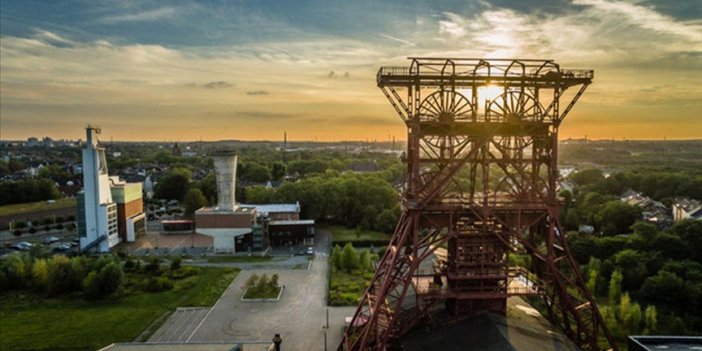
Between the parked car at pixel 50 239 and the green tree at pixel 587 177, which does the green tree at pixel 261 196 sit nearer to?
the parked car at pixel 50 239

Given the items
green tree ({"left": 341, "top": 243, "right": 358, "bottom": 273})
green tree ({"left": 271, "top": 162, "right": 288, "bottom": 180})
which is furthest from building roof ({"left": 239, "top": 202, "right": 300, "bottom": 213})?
green tree ({"left": 271, "top": 162, "right": 288, "bottom": 180})

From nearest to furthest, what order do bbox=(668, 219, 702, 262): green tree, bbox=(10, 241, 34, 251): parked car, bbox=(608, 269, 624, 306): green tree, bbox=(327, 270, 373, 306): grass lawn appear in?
1. bbox=(608, 269, 624, 306): green tree
2. bbox=(327, 270, 373, 306): grass lawn
3. bbox=(668, 219, 702, 262): green tree
4. bbox=(10, 241, 34, 251): parked car

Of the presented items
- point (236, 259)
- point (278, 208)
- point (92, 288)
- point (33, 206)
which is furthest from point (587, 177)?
point (33, 206)

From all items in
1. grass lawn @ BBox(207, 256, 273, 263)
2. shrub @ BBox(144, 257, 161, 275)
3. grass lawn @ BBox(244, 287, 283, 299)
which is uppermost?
shrub @ BBox(144, 257, 161, 275)

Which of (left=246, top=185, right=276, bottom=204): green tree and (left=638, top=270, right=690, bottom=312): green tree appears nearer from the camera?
(left=638, top=270, right=690, bottom=312): green tree

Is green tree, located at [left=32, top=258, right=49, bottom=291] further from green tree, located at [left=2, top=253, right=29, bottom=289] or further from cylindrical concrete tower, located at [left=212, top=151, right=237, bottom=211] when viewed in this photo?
cylindrical concrete tower, located at [left=212, top=151, right=237, bottom=211]

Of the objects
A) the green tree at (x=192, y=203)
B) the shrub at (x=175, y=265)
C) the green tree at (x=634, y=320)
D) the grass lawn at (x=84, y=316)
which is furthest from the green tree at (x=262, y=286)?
the green tree at (x=192, y=203)
